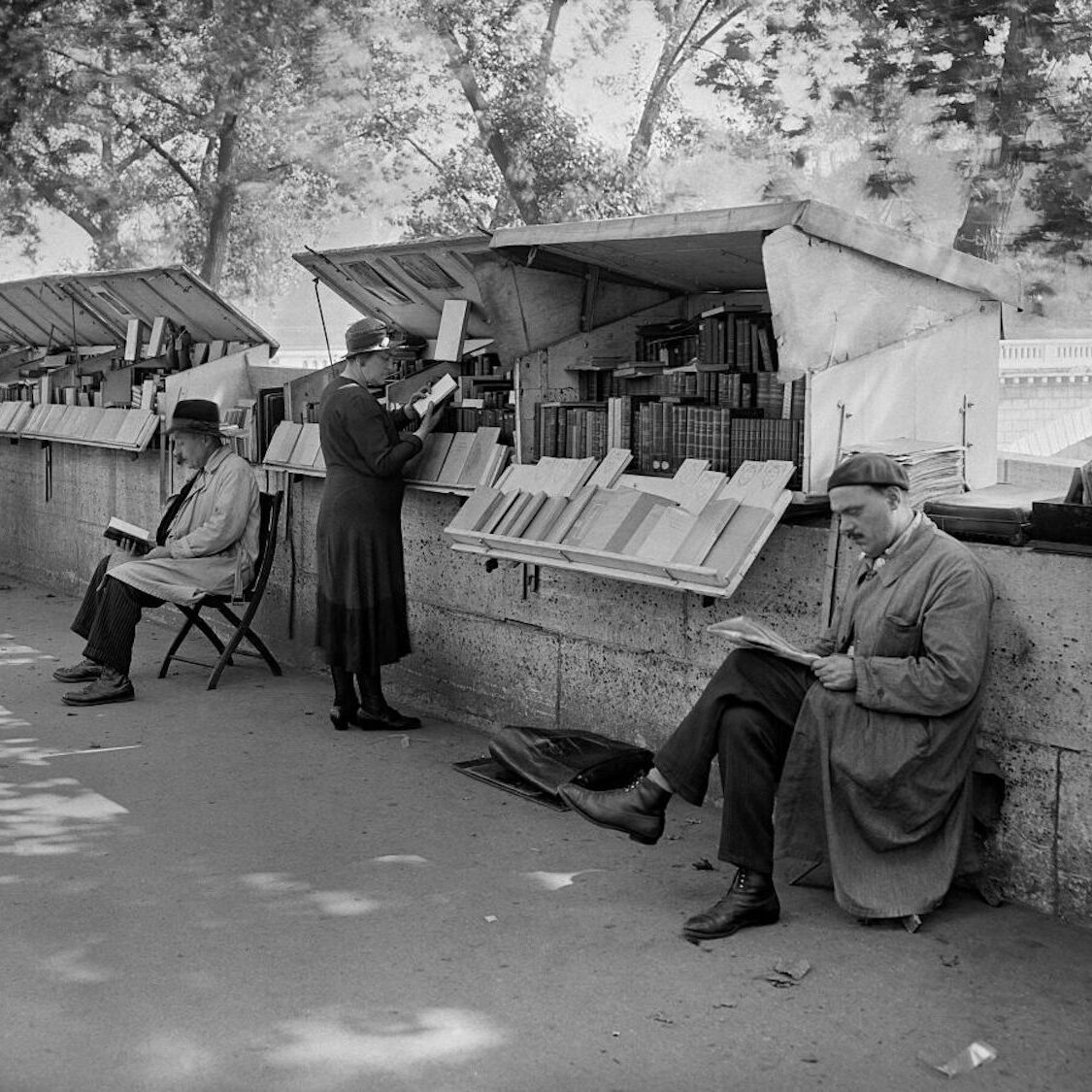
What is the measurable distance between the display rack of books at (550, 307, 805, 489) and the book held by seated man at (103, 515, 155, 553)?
2483 millimetres

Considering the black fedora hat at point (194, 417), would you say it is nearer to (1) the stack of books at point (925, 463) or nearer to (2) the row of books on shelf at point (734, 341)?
(2) the row of books on shelf at point (734, 341)

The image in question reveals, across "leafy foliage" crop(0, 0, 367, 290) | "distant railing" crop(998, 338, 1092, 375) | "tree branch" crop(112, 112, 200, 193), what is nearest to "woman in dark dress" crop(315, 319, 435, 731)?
"leafy foliage" crop(0, 0, 367, 290)

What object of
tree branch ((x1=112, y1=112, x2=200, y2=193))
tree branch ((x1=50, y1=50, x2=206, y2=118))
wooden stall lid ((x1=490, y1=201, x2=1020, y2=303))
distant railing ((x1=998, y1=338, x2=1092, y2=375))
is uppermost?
tree branch ((x1=50, y1=50, x2=206, y2=118))

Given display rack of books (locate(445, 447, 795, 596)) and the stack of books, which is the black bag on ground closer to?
display rack of books (locate(445, 447, 795, 596))

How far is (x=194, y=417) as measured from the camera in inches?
281

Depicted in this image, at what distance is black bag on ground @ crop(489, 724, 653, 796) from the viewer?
16.8 feet

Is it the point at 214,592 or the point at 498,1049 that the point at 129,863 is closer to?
the point at 498,1049

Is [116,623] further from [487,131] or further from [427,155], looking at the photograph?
[427,155]

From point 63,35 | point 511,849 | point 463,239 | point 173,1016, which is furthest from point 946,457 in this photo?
point 63,35

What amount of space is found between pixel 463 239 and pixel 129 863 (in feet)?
10.0

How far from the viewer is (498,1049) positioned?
334cm

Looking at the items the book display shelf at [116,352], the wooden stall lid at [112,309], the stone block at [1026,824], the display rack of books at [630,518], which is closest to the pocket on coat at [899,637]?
the stone block at [1026,824]

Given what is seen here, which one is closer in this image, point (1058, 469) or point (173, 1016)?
point (173, 1016)

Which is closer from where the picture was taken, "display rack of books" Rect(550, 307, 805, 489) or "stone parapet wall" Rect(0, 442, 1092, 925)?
"stone parapet wall" Rect(0, 442, 1092, 925)
